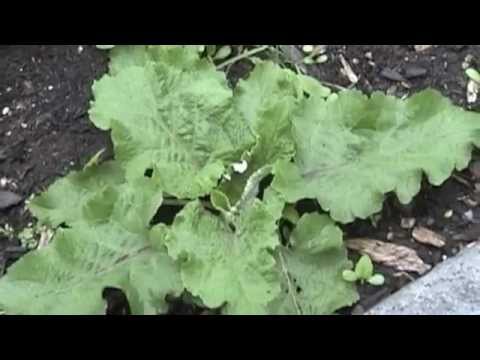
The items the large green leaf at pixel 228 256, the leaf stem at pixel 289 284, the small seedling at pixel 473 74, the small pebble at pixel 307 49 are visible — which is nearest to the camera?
the large green leaf at pixel 228 256

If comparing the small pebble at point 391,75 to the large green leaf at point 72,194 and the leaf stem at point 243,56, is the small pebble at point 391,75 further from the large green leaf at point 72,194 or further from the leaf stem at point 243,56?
the large green leaf at point 72,194

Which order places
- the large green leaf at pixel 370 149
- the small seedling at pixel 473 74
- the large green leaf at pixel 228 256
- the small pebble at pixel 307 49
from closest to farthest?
the large green leaf at pixel 228 256 → the large green leaf at pixel 370 149 → the small seedling at pixel 473 74 → the small pebble at pixel 307 49

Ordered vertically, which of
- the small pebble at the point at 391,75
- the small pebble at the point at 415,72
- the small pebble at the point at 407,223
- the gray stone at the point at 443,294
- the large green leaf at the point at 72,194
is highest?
the small pebble at the point at 415,72

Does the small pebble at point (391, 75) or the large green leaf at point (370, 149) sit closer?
the large green leaf at point (370, 149)

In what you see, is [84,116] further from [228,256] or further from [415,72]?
[415,72]

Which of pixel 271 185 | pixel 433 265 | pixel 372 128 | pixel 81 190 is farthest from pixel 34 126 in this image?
pixel 433 265

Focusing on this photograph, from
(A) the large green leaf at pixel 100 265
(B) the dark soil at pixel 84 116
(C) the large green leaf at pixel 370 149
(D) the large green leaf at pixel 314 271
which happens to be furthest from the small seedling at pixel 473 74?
(A) the large green leaf at pixel 100 265

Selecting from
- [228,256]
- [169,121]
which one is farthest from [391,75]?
[228,256]

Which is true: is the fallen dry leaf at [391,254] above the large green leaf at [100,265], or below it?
below
